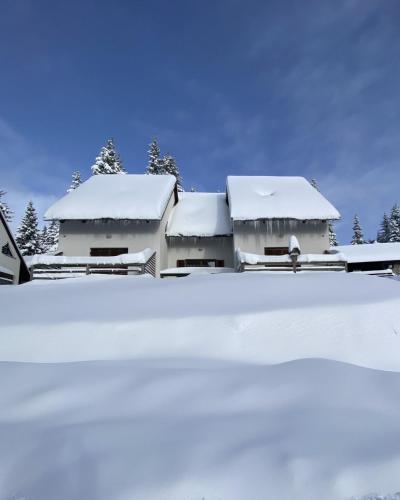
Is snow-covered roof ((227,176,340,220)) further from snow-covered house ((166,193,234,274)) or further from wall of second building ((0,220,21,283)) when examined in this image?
wall of second building ((0,220,21,283))

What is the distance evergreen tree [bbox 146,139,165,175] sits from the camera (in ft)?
117

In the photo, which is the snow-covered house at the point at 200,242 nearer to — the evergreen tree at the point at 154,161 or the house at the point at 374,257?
the house at the point at 374,257

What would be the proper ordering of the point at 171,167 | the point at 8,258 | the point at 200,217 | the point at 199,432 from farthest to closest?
the point at 171,167, the point at 200,217, the point at 8,258, the point at 199,432

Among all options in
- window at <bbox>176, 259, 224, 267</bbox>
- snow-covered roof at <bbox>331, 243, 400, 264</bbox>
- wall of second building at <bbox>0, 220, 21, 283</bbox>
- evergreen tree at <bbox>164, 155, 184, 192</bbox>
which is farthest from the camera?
evergreen tree at <bbox>164, 155, 184, 192</bbox>

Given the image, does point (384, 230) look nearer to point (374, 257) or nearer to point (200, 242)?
point (374, 257)

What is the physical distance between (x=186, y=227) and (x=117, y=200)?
3972 millimetres

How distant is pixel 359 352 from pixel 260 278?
103 inches

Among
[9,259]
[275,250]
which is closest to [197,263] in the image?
[275,250]

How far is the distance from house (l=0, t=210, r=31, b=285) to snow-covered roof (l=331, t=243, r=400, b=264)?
18.9m

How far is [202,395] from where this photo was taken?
2.44 metres

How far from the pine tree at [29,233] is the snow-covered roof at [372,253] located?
28901mm

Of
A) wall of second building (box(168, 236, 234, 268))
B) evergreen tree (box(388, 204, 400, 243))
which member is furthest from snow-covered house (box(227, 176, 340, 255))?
evergreen tree (box(388, 204, 400, 243))

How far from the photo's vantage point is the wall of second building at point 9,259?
15188 millimetres

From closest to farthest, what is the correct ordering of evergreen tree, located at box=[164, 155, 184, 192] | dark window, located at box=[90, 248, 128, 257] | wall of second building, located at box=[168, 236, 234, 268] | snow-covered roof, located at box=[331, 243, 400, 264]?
dark window, located at box=[90, 248, 128, 257]
wall of second building, located at box=[168, 236, 234, 268]
snow-covered roof, located at box=[331, 243, 400, 264]
evergreen tree, located at box=[164, 155, 184, 192]
